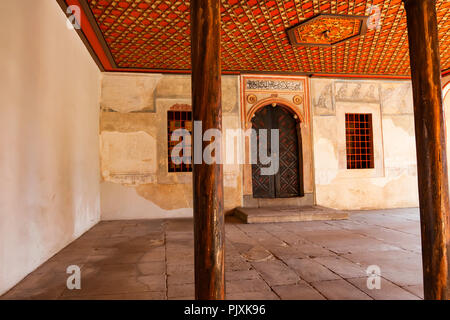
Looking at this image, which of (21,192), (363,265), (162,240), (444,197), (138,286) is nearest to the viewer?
(444,197)

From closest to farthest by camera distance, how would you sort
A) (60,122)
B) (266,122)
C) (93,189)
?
(60,122) → (93,189) → (266,122)

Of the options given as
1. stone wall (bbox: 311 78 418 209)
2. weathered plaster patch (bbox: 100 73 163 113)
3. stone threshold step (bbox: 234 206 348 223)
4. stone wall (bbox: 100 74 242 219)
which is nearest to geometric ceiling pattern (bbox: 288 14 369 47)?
stone wall (bbox: 311 78 418 209)

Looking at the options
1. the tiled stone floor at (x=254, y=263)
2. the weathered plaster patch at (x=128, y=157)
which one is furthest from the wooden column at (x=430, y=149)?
the weathered plaster patch at (x=128, y=157)

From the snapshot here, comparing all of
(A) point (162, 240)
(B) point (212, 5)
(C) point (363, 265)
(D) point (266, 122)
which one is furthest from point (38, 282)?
(D) point (266, 122)

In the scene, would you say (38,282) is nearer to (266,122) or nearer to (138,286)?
(138,286)

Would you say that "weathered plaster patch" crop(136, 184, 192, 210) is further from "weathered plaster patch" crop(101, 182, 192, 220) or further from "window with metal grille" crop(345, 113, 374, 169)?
"window with metal grille" crop(345, 113, 374, 169)

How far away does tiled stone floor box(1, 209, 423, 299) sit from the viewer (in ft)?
8.70

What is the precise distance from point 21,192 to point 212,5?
2718 mm

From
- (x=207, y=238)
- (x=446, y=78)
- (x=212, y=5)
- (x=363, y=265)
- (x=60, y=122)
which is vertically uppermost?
(x=446, y=78)

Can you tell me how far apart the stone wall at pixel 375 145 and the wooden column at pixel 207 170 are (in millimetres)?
6022

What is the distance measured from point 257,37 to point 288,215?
3752 millimetres

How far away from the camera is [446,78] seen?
7766 mm

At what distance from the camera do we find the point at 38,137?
138 inches

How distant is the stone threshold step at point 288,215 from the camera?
6160 mm
